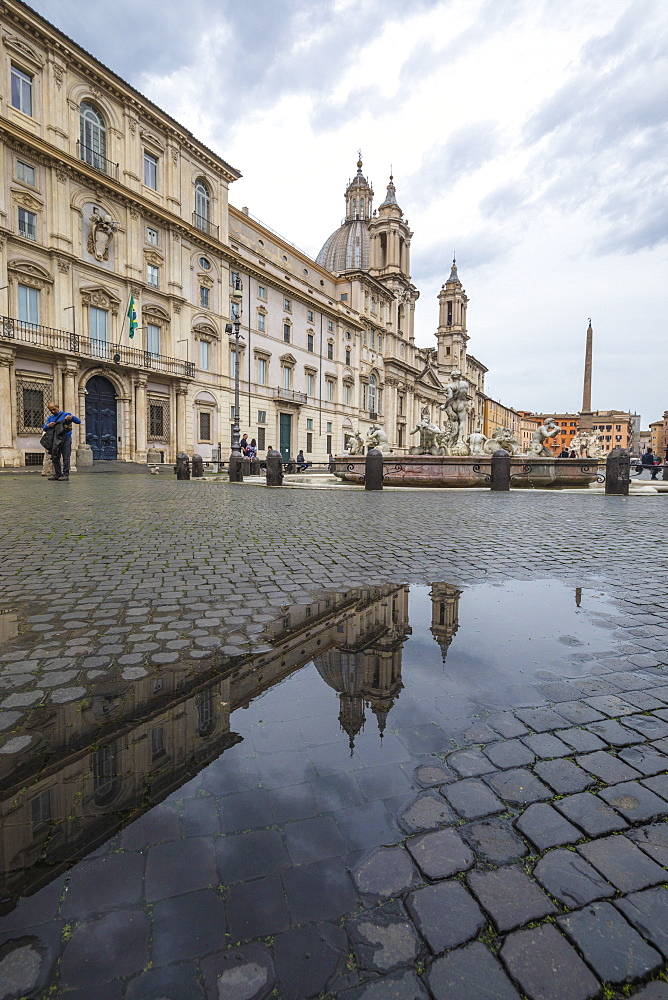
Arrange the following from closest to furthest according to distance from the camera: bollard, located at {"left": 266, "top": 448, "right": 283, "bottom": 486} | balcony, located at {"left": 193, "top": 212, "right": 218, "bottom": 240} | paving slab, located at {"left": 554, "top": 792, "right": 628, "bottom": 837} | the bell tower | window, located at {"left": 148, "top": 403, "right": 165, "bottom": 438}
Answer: paving slab, located at {"left": 554, "top": 792, "right": 628, "bottom": 837} < bollard, located at {"left": 266, "top": 448, "right": 283, "bottom": 486} < window, located at {"left": 148, "top": 403, "right": 165, "bottom": 438} < balcony, located at {"left": 193, "top": 212, "right": 218, "bottom": 240} < the bell tower

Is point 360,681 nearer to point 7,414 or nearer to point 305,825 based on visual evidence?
point 305,825

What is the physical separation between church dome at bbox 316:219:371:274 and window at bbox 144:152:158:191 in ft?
119

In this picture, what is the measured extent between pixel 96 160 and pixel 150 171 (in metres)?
3.68

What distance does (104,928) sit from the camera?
1.23 metres

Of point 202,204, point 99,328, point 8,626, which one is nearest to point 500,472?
point 8,626

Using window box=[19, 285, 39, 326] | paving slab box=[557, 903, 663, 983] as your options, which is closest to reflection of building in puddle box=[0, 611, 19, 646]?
paving slab box=[557, 903, 663, 983]

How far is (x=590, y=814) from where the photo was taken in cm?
168

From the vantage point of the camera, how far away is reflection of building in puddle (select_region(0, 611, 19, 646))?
124 inches

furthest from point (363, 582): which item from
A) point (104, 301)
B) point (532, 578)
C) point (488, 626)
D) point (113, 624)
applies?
point (104, 301)

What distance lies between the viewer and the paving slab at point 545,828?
1.56 m

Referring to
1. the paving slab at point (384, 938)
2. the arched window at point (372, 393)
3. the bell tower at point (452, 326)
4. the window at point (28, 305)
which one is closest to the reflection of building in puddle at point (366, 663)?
the paving slab at point (384, 938)

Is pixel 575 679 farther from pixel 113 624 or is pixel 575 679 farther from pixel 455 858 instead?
pixel 113 624

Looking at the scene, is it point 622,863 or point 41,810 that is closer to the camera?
point 622,863

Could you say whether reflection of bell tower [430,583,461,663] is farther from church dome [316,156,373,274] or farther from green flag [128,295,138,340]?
church dome [316,156,373,274]
